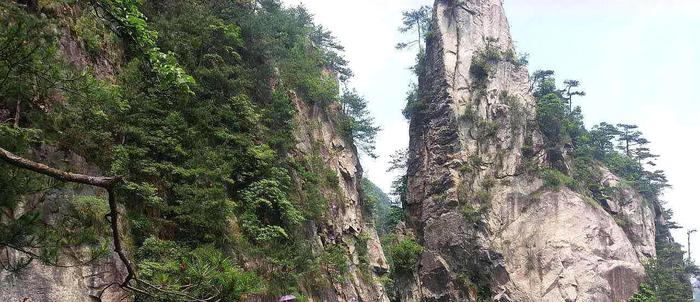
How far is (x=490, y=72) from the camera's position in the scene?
3225 centimetres

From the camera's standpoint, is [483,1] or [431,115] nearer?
[431,115]

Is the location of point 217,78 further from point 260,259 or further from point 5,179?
point 5,179

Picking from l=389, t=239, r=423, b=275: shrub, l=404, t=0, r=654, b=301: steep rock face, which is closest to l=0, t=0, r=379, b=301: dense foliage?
l=389, t=239, r=423, b=275: shrub

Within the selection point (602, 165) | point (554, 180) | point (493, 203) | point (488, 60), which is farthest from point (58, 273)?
point (602, 165)

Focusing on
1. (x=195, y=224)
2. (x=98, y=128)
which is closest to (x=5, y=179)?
(x=98, y=128)

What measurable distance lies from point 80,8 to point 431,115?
24739mm

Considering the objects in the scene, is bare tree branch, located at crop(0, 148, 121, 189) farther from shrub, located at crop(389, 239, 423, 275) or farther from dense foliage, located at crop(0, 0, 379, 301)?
shrub, located at crop(389, 239, 423, 275)

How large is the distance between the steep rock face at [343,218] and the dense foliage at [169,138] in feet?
3.41

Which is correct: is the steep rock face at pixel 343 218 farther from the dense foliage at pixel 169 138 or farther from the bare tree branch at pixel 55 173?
the bare tree branch at pixel 55 173

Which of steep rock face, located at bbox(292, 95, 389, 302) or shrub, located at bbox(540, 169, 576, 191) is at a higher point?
shrub, located at bbox(540, 169, 576, 191)

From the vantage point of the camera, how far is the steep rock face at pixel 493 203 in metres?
25.8

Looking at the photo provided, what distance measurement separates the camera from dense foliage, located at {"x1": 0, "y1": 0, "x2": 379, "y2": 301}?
3893 mm

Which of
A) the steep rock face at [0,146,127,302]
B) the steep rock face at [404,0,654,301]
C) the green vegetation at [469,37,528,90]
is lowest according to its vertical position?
the steep rock face at [0,146,127,302]

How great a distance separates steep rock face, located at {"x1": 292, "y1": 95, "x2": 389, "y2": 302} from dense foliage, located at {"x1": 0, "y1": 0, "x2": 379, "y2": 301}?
104 cm
